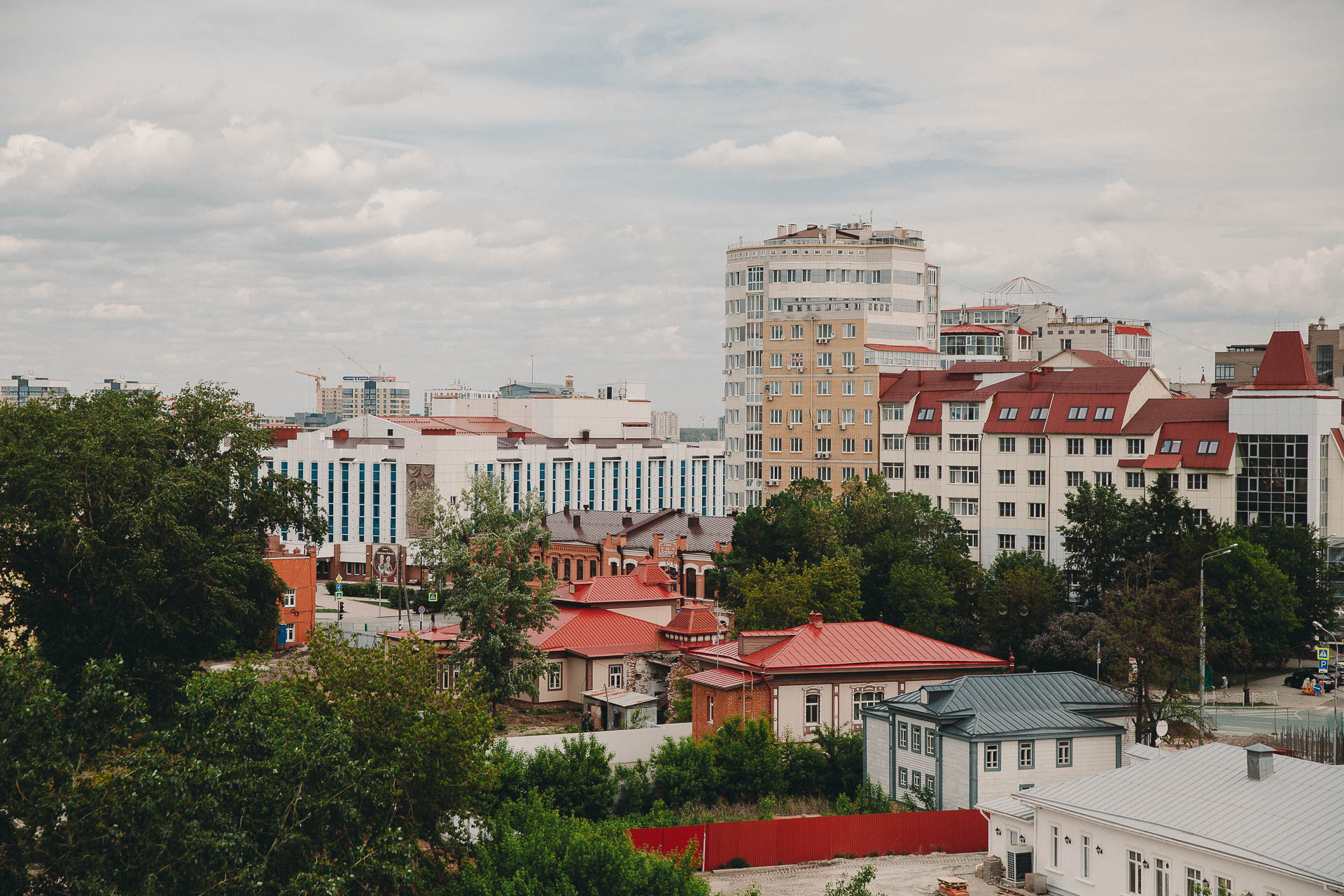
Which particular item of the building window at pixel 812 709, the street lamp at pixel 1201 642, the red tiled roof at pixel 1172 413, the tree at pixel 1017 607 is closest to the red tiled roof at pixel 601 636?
the building window at pixel 812 709

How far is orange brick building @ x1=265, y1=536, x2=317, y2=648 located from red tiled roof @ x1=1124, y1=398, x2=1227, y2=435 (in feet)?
181

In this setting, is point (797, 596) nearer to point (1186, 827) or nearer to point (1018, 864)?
point (1018, 864)

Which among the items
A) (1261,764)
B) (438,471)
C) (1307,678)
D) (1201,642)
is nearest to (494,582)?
(1201,642)

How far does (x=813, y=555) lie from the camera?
8169cm

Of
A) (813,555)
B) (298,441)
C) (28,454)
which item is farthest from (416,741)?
(298,441)

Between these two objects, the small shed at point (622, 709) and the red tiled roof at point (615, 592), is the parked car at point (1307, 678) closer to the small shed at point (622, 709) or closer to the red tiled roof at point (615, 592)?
the small shed at point (622, 709)

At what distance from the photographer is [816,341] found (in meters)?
118

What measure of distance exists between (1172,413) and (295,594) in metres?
59.8

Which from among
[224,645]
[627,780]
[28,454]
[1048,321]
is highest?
[1048,321]

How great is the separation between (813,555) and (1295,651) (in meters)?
27.1

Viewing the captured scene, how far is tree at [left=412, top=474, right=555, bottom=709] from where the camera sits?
6425 centimetres

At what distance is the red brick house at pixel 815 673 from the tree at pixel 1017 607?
15725 mm

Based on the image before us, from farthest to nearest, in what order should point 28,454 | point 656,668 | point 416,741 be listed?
1. point 656,668
2. point 28,454
3. point 416,741

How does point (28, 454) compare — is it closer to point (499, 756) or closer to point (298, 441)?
point (499, 756)
